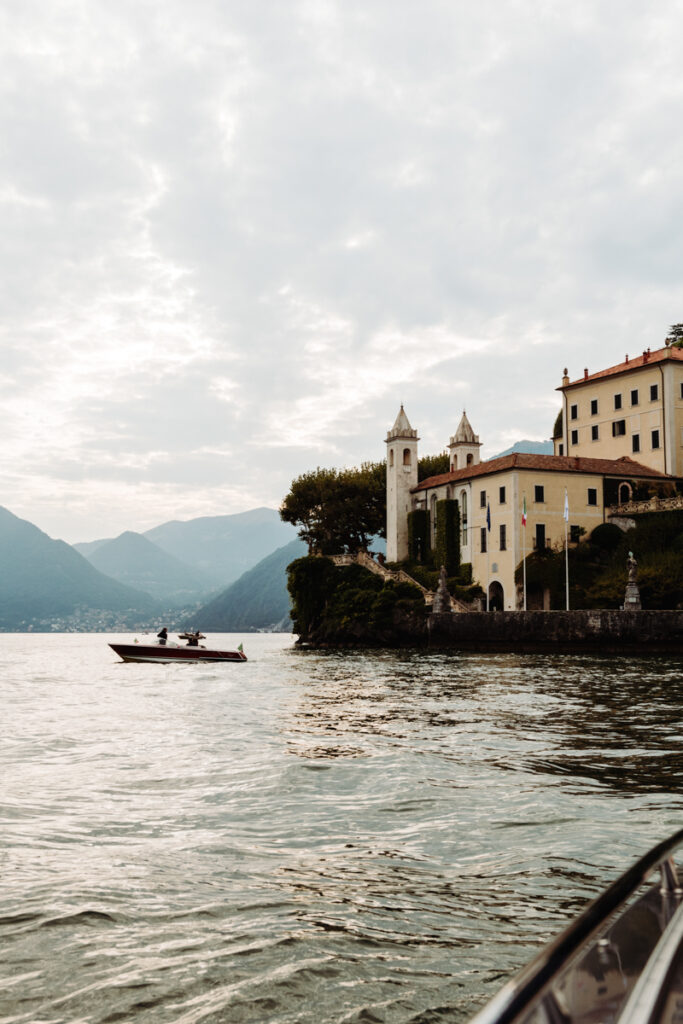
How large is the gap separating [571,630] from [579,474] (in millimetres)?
17812

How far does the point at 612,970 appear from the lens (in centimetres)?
228

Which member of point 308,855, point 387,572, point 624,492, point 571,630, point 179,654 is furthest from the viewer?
point 387,572

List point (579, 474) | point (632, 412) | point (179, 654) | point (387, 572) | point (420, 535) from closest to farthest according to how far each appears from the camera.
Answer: point (179, 654) → point (579, 474) → point (632, 412) → point (387, 572) → point (420, 535)

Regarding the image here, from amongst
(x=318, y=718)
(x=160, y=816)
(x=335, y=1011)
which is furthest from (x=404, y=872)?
(x=318, y=718)

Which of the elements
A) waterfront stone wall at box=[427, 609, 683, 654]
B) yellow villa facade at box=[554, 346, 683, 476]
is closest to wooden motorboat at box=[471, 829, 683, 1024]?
waterfront stone wall at box=[427, 609, 683, 654]

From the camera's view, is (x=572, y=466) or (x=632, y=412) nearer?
(x=572, y=466)

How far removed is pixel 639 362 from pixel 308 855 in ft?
223

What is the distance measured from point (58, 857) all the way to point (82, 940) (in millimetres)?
2395

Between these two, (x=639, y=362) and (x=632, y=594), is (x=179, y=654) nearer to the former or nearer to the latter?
(x=632, y=594)

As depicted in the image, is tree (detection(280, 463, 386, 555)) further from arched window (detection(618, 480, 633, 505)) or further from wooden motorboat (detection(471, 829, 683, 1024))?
wooden motorboat (detection(471, 829, 683, 1024))

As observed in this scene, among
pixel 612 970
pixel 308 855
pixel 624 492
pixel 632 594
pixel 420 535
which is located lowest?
pixel 308 855

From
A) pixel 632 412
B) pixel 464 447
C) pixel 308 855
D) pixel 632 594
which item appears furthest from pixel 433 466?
pixel 308 855

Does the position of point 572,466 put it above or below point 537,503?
above

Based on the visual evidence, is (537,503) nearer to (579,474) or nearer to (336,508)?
(579,474)
